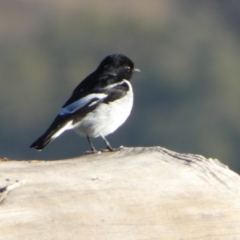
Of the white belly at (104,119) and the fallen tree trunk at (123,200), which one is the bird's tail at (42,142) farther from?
the fallen tree trunk at (123,200)

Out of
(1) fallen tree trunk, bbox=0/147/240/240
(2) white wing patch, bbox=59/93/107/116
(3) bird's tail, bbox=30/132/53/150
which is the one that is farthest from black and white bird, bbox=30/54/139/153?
(1) fallen tree trunk, bbox=0/147/240/240

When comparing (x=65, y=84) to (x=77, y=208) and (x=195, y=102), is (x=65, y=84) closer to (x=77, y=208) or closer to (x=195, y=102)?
(x=195, y=102)

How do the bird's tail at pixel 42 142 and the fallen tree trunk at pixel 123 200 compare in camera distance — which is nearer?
the fallen tree trunk at pixel 123 200

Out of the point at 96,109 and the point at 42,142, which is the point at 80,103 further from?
the point at 42,142

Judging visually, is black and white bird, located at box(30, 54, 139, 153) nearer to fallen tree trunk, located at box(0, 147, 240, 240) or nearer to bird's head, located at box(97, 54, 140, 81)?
bird's head, located at box(97, 54, 140, 81)

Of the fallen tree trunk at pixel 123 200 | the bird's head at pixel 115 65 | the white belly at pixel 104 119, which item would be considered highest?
the fallen tree trunk at pixel 123 200

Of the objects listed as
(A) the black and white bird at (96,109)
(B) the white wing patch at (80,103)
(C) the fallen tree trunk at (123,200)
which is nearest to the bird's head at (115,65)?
(A) the black and white bird at (96,109)
